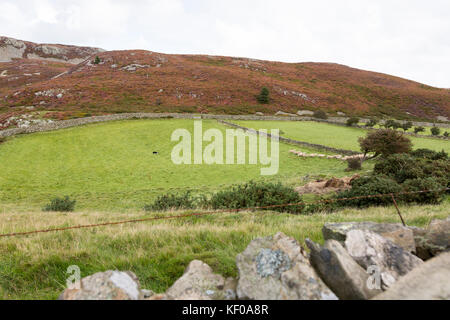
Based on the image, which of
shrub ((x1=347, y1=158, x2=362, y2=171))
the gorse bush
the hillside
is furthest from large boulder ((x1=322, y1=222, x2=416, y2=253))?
the hillside

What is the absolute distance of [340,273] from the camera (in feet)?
11.0

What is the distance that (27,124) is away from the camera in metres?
38.1

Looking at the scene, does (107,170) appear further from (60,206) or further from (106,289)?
(106,289)

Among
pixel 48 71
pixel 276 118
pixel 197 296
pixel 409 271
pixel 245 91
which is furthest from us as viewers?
pixel 48 71

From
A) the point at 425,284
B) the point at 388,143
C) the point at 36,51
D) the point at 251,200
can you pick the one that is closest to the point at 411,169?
the point at 388,143

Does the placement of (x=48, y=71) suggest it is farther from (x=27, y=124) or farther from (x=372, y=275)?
(x=372, y=275)

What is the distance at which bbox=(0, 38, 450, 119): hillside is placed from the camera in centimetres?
5528

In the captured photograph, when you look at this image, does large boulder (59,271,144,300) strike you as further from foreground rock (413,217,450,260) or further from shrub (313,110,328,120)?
shrub (313,110,328,120)

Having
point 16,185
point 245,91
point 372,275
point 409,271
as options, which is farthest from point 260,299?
point 245,91

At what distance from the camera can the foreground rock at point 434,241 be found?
449 centimetres

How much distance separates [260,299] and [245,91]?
226 feet

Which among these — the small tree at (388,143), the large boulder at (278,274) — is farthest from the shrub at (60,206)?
the small tree at (388,143)

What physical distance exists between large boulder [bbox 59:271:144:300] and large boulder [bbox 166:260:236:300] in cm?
51

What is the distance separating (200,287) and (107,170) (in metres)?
25.3
